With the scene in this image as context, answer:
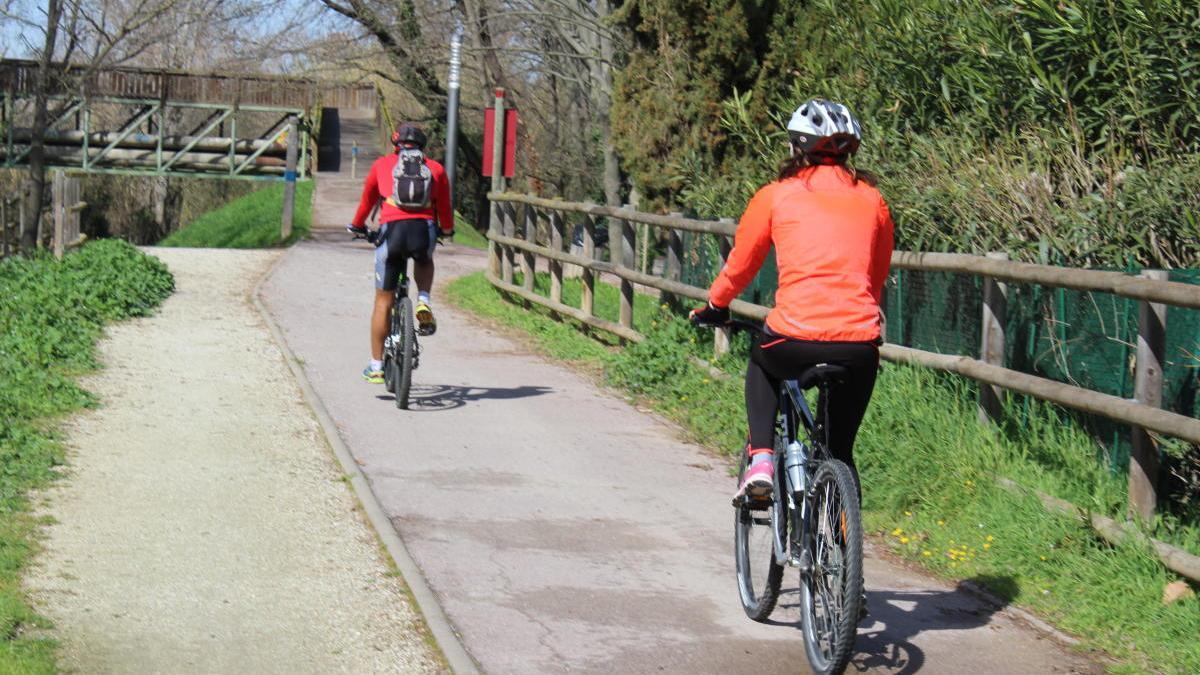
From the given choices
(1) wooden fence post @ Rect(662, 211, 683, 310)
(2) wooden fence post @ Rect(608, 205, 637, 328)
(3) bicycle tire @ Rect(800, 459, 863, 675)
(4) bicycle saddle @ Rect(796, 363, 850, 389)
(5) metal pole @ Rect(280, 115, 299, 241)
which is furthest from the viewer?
(5) metal pole @ Rect(280, 115, 299, 241)

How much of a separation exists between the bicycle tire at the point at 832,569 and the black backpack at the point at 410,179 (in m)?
5.82

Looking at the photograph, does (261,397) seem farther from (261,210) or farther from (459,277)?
(261,210)

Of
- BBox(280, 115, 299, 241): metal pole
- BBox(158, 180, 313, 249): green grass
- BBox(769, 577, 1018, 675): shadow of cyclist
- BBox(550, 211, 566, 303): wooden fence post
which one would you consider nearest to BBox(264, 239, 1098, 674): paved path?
BBox(769, 577, 1018, 675): shadow of cyclist

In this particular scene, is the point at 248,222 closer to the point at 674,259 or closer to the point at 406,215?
the point at 674,259

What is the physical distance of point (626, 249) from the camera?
13.8m

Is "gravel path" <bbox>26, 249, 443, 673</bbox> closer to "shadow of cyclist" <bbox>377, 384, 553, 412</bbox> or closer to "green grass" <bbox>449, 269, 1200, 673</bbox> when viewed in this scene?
"shadow of cyclist" <bbox>377, 384, 553, 412</bbox>

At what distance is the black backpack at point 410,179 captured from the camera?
10547 millimetres

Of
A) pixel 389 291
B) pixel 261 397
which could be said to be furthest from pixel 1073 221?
pixel 261 397

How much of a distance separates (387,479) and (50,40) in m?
21.7

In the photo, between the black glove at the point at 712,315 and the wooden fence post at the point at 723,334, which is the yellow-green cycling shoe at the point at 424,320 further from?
the black glove at the point at 712,315

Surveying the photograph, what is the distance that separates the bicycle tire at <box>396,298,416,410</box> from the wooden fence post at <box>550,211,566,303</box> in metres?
5.08

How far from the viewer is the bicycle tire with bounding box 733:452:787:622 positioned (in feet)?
18.9

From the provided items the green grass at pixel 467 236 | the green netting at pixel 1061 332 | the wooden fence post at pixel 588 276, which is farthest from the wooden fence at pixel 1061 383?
the green grass at pixel 467 236

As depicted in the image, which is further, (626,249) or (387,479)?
(626,249)
